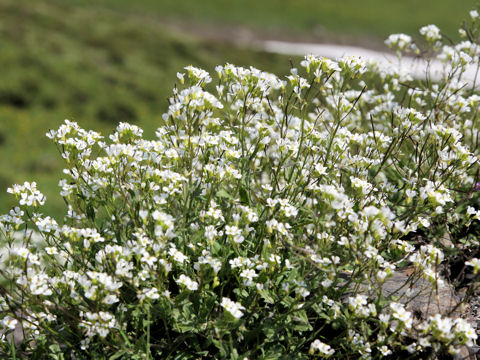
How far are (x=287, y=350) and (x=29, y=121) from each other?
12442 millimetres

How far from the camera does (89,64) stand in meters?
18.0

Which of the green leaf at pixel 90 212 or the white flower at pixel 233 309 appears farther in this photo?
the green leaf at pixel 90 212

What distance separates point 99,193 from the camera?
13.2 feet

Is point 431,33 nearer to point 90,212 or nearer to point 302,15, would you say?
point 90,212

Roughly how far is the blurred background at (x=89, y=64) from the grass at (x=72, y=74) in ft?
0.11

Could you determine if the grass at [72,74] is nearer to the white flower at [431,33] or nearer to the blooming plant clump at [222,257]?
the blooming plant clump at [222,257]

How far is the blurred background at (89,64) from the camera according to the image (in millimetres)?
12789

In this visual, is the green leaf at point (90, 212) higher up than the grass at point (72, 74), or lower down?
lower down

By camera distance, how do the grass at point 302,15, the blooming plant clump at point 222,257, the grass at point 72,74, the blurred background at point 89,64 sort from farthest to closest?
the grass at point 302,15, the blurred background at point 89,64, the grass at point 72,74, the blooming plant clump at point 222,257

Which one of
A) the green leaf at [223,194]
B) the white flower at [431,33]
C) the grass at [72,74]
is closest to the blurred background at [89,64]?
the grass at [72,74]

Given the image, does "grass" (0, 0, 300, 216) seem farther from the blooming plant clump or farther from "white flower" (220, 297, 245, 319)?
"white flower" (220, 297, 245, 319)

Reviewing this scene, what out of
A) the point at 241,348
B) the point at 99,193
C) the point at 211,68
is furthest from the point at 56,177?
the point at 211,68

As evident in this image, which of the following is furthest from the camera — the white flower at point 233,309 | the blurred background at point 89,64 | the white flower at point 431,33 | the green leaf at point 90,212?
the blurred background at point 89,64

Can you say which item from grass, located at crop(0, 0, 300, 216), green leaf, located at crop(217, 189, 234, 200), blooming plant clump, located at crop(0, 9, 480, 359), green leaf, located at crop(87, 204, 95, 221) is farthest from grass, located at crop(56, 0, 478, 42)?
green leaf, located at crop(87, 204, 95, 221)
